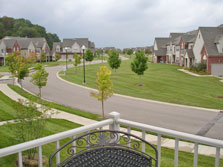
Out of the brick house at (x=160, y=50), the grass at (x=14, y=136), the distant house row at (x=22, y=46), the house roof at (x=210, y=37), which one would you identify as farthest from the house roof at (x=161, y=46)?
the grass at (x=14, y=136)

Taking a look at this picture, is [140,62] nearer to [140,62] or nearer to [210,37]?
[140,62]

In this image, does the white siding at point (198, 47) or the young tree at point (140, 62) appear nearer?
the young tree at point (140, 62)

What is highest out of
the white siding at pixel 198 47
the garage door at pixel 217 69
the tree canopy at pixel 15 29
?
the tree canopy at pixel 15 29

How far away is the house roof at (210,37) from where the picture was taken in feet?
142

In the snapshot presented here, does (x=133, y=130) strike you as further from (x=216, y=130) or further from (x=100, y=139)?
(x=100, y=139)

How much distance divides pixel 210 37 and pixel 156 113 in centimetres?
3299

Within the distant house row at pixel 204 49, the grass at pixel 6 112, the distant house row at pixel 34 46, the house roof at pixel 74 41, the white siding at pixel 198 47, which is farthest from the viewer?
the house roof at pixel 74 41

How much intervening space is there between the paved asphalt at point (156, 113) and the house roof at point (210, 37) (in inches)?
1059

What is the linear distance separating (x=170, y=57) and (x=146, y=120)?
54684 mm

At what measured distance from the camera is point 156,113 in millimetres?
17906

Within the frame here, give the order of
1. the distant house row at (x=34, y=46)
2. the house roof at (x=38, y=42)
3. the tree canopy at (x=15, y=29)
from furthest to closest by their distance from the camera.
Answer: the tree canopy at (x=15, y=29) < the house roof at (x=38, y=42) < the distant house row at (x=34, y=46)

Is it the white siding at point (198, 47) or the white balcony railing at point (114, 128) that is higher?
the white siding at point (198, 47)

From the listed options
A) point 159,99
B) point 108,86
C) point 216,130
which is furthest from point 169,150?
point 159,99

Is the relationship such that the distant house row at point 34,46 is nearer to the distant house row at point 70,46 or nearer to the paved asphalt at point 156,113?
the distant house row at point 70,46
